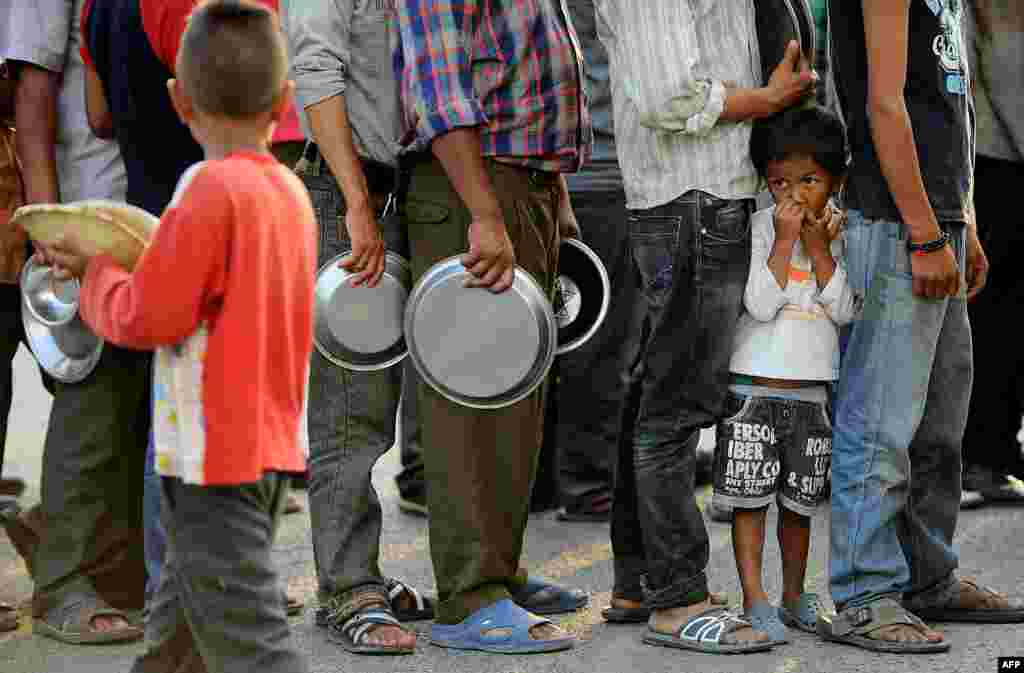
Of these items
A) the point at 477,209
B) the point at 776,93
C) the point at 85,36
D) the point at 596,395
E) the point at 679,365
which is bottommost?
the point at 596,395

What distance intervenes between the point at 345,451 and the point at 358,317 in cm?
39

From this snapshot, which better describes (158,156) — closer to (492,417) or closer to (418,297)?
(418,297)

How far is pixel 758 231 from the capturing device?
4133mm

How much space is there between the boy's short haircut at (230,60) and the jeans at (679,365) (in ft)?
4.48

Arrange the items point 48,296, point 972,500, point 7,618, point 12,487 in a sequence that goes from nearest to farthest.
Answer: point 48,296 → point 7,618 → point 972,500 → point 12,487

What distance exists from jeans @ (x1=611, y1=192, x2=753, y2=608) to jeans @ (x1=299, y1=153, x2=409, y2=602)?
24.7 inches

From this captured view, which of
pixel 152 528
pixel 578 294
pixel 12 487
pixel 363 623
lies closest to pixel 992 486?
pixel 578 294

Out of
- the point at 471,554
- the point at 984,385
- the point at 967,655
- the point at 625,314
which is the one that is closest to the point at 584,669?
the point at 471,554

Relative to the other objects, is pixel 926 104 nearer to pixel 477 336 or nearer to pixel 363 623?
pixel 477 336

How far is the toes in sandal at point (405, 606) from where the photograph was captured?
14.8 feet

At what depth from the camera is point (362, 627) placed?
4.21 meters

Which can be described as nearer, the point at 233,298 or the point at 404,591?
the point at 233,298

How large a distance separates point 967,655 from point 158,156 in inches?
91.8

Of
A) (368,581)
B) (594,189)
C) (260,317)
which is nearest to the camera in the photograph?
(260,317)
